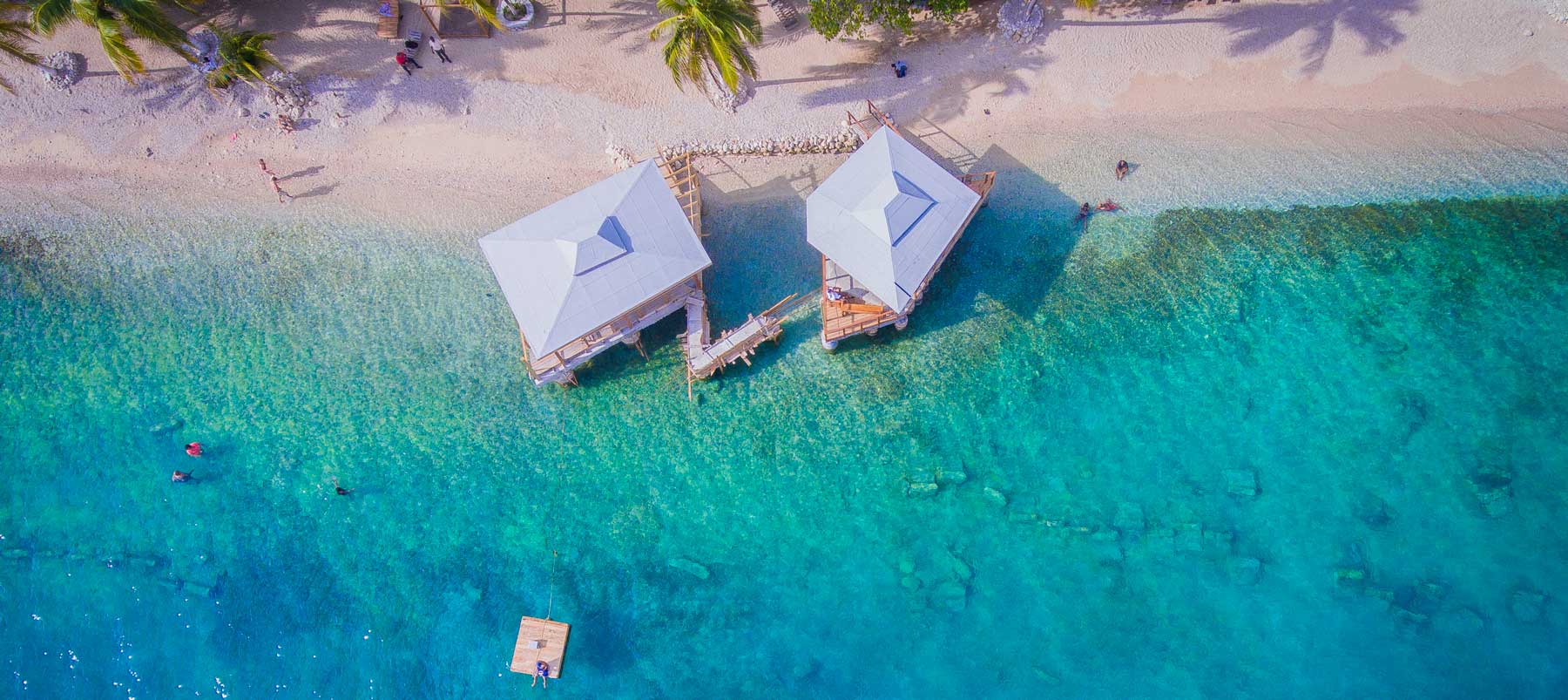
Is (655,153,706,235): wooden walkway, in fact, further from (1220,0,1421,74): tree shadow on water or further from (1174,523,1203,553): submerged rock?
(1220,0,1421,74): tree shadow on water

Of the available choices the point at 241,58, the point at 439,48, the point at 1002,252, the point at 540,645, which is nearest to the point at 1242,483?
the point at 1002,252

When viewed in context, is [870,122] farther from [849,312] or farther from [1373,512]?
[1373,512]

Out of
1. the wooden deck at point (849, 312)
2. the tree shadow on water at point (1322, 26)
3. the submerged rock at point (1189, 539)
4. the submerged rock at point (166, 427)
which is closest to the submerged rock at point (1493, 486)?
the submerged rock at point (1189, 539)

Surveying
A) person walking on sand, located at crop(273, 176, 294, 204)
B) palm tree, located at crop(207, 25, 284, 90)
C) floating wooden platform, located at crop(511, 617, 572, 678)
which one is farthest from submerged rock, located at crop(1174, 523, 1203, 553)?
palm tree, located at crop(207, 25, 284, 90)

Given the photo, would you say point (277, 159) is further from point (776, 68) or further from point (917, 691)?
point (917, 691)

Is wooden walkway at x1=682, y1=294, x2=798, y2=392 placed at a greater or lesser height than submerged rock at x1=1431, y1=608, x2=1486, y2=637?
greater
